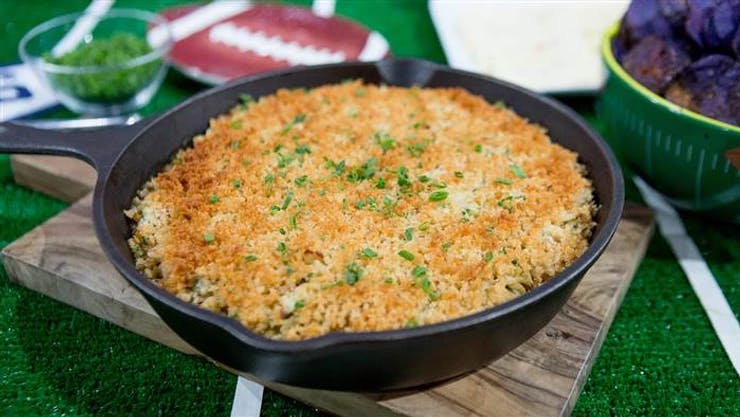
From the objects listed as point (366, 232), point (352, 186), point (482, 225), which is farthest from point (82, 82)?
point (482, 225)

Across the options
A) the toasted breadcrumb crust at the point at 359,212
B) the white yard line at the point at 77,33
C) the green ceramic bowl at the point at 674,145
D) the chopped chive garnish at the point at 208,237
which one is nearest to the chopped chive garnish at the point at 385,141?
the toasted breadcrumb crust at the point at 359,212

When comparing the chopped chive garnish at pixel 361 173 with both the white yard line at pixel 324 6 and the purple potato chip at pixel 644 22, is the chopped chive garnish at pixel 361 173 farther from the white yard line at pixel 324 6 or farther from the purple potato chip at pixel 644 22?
the white yard line at pixel 324 6

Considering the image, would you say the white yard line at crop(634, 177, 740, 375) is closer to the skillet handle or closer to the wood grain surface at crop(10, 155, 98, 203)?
the skillet handle

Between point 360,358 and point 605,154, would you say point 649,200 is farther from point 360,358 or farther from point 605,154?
point 360,358

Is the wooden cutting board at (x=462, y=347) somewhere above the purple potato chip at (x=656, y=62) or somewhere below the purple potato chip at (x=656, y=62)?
below

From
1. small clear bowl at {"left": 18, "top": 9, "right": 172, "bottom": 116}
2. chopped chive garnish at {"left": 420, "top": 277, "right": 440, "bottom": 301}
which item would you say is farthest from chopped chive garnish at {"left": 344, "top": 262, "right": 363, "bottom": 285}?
small clear bowl at {"left": 18, "top": 9, "right": 172, "bottom": 116}

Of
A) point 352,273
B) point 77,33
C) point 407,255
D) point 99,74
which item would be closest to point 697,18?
point 407,255
